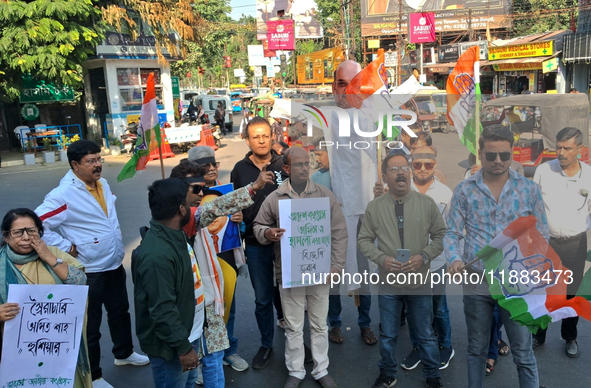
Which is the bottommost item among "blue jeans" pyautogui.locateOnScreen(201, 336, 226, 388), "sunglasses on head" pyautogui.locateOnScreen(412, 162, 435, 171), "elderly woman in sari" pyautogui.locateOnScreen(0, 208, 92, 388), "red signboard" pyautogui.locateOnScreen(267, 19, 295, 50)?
"blue jeans" pyautogui.locateOnScreen(201, 336, 226, 388)

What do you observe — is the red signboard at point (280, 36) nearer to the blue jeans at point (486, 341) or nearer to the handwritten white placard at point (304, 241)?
the handwritten white placard at point (304, 241)

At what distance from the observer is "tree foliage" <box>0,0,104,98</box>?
14820 millimetres

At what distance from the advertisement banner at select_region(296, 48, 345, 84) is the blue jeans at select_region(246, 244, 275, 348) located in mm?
33049

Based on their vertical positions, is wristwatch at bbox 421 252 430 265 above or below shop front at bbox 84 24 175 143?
below

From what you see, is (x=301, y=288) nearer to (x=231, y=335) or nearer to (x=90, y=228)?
(x=231, y=335)

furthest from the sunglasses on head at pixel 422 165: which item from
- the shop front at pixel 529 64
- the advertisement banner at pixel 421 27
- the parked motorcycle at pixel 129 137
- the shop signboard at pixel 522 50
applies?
the advertisement banner at pixel 421 27

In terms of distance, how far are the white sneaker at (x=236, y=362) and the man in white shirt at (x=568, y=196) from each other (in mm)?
2579

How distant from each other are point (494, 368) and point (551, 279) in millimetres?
1170

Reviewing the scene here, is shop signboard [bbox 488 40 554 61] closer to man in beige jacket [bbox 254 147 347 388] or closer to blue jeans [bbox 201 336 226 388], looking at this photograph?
man in beige jacket [bbox 254 147 347 388]

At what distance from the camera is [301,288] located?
→ 386 cm

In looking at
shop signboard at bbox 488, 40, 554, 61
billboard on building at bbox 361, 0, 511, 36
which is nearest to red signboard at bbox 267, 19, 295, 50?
shop signboard at bbox 488, 40, 554, 61

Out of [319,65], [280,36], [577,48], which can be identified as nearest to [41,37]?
[280,36]

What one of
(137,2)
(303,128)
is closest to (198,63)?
(137,2)

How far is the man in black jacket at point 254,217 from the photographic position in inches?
168
